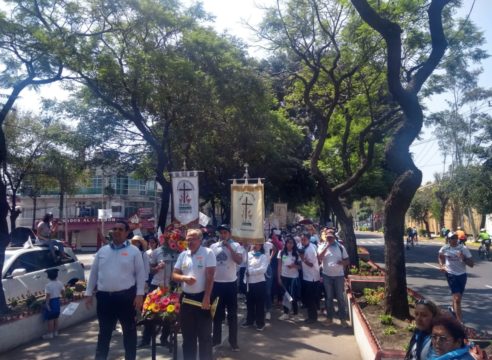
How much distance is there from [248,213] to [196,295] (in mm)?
3334

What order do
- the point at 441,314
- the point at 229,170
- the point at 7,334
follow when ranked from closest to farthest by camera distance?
the point at 441,314
the point at 7,334
the point at 229,170

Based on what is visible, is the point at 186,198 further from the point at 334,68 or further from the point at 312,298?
the point at 334,68

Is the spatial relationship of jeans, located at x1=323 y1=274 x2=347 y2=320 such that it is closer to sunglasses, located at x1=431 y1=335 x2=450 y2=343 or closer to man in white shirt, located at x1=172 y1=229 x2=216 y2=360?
man in white shirt, located at x1=172 y1=229 x2=216 y2=360

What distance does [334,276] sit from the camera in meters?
9.54

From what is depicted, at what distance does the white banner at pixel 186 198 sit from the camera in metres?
9.50

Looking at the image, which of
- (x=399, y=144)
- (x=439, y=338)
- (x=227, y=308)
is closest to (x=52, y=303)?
(x=227, y=308)

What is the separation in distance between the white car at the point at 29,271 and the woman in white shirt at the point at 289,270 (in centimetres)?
539

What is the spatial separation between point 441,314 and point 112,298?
3876 mm

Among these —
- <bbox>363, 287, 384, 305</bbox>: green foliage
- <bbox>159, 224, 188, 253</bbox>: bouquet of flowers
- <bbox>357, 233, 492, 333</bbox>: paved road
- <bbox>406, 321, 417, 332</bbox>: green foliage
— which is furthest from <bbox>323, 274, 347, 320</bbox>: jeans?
<bbox>159, 224, 188, 253</bbox>: bouquet of flowers

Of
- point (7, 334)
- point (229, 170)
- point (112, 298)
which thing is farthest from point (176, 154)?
point (112, 298)

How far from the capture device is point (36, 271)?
36.6ft

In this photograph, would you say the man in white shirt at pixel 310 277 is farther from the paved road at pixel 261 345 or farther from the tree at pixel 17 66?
the tree at pixel 17 66

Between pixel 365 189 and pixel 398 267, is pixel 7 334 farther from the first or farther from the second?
pixel 365 189

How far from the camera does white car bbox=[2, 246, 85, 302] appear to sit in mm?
10224
